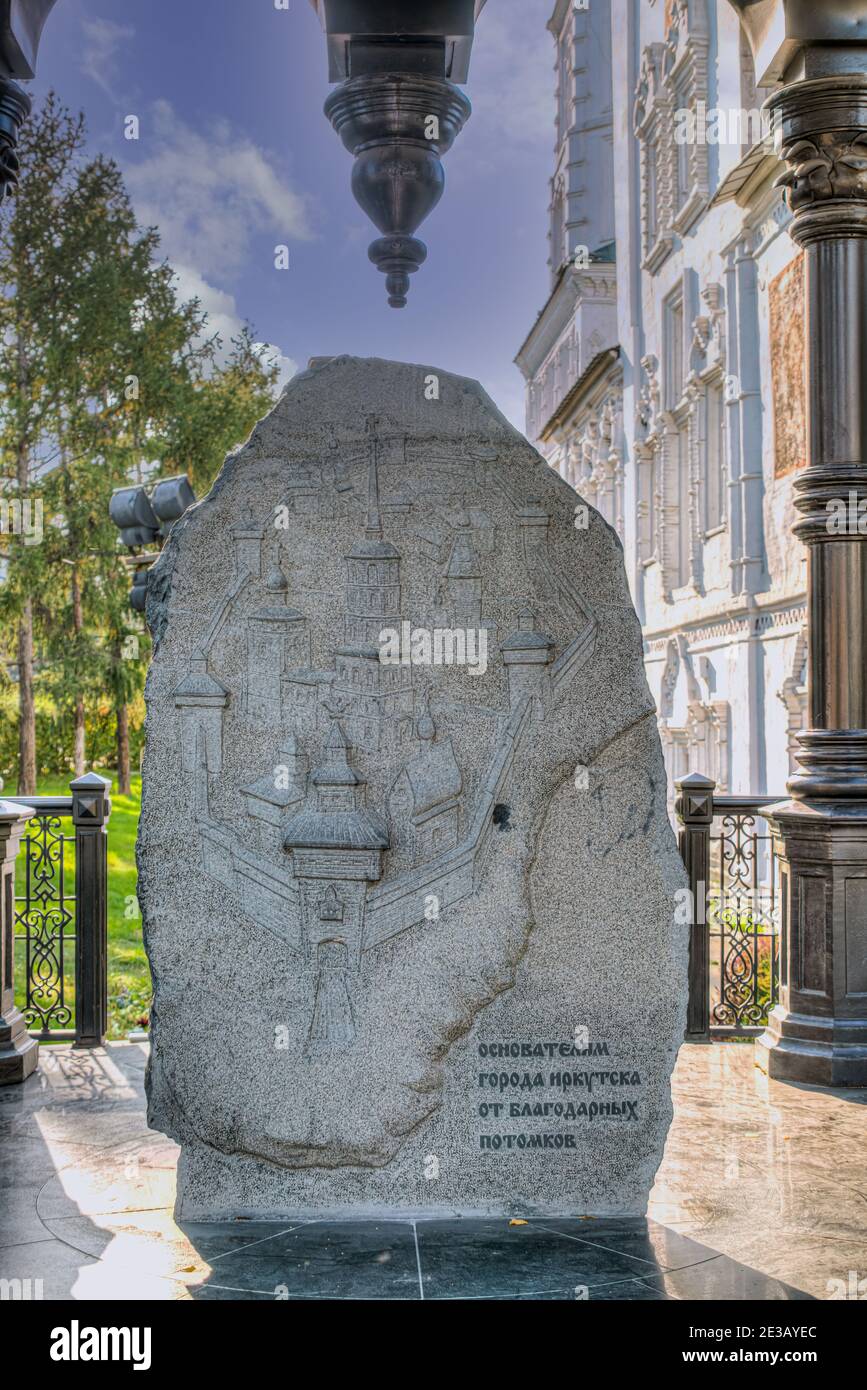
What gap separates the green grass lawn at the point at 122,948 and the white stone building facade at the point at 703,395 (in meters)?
6.13

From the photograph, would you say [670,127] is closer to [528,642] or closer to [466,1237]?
[528,642]

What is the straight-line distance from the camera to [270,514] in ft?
13.1

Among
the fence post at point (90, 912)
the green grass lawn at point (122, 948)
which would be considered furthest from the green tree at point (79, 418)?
the fence post at point (90, 912)

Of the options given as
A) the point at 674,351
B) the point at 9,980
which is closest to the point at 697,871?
the point at 9,980

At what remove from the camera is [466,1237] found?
12.2 feet

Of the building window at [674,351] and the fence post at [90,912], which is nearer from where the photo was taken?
the fence post at [90,912]

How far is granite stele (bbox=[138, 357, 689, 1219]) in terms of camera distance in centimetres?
391

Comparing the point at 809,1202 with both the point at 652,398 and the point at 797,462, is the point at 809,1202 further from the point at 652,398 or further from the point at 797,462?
the point at 652,398

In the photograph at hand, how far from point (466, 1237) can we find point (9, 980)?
2798 mm

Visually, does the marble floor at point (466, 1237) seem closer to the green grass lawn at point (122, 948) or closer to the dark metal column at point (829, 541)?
the dark metal column at point (829, 541)

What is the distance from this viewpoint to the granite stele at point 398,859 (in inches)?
154

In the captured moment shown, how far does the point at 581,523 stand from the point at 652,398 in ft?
44.3

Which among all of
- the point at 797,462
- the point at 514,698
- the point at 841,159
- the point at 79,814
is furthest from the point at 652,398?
the point at 514,698

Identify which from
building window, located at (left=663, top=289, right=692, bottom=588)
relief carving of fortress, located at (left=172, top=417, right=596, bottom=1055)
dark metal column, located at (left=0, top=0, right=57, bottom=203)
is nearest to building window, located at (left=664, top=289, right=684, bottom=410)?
building window, located at (left=663, top=289, right=692, bottom=588)
